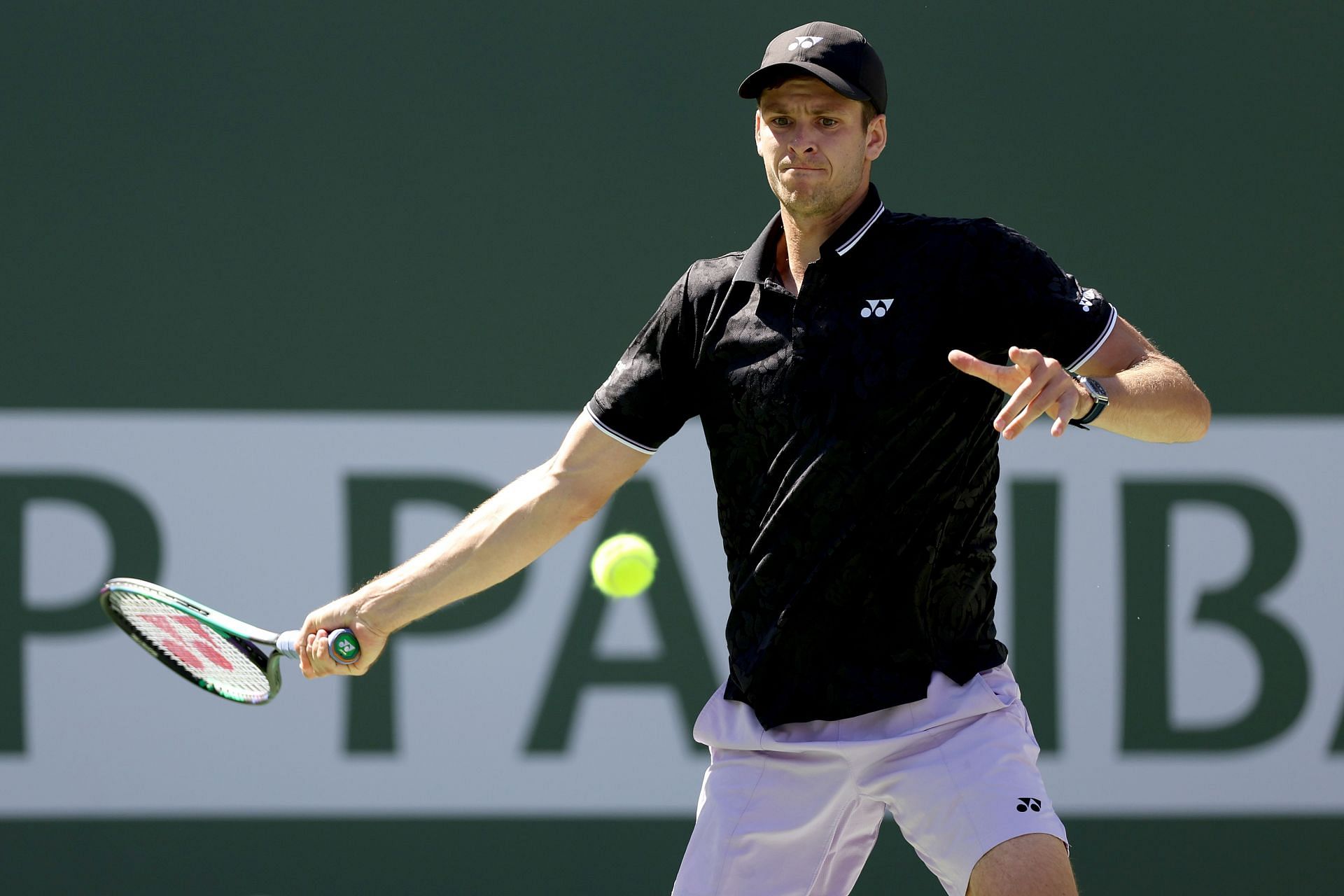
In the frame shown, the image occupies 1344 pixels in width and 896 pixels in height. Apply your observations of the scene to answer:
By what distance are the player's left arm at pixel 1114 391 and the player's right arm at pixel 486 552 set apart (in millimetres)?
688

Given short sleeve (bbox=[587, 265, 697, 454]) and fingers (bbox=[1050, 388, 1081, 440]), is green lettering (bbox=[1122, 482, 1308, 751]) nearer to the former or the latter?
short sleeve (bbox=[587, 265, 697, 454])

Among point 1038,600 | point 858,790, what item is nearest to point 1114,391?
point 858,790

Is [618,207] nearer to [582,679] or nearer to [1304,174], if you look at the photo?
[582,679]

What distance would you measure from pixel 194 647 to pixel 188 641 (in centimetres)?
2

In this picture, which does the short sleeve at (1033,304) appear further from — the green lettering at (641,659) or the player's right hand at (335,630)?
the green lettering at (641,659)

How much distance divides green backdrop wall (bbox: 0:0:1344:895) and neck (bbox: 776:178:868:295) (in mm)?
1287

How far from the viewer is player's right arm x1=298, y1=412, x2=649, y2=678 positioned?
264cm

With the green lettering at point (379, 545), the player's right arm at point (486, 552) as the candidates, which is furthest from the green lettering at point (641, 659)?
the player's right arm at point (486, 552)

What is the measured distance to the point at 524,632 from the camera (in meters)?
3.77

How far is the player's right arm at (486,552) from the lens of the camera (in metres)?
2.64

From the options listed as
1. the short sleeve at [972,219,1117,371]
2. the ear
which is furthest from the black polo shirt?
the ear

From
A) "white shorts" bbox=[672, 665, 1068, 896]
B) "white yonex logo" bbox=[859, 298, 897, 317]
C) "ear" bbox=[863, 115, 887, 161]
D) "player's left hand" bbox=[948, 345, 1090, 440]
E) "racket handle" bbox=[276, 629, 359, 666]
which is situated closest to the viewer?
"player's left hand" bbox=[948, 345, 1090, 440]

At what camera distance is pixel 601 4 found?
148 inches

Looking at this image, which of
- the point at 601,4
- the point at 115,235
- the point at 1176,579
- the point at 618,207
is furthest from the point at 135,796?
the point at 1176,579
